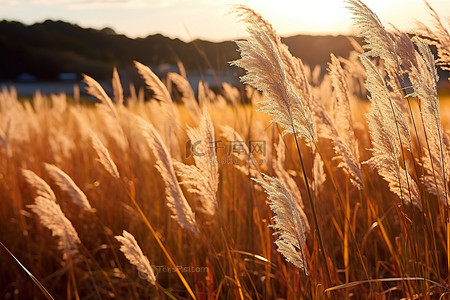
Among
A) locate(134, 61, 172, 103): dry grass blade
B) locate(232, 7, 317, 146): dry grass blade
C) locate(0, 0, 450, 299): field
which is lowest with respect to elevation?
locate(0, 0, 450, 299): field

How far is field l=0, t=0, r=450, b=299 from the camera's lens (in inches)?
55.6

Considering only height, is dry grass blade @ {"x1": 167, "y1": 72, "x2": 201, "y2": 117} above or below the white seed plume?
above

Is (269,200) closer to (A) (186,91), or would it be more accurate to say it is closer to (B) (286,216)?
(A) (186,91)

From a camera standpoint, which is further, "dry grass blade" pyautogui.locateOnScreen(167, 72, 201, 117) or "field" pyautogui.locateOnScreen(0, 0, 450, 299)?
"dry grass blade" pyautogui.locateOnScreen(167, 72, 201, 117)

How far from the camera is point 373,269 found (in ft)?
7.90

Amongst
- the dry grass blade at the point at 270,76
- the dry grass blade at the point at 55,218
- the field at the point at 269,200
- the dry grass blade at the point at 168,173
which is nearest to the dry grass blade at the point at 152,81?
the field at the point at 269,200

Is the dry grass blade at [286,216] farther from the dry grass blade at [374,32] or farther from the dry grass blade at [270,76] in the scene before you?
the dry grass blade at [374,32]

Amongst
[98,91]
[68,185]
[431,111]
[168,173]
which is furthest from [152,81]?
[431,111]

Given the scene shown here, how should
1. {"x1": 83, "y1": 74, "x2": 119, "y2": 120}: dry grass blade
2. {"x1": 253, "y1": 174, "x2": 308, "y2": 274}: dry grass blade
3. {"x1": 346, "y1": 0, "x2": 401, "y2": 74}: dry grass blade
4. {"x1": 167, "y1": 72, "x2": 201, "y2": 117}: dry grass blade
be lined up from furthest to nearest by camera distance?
{"x1": 167, "y1": 72, "x2": 201, "y2": 117}: dry grass blade < {"x1": 83, "y1": 74, "x2": 119, "y2": 120}: dry grass blade < {"x1": 346, "y1": 0, "x2": 401, "y2": 74}: dry grass blade < {"x1": 253, "y1": 174, "x2": 308, "y2": 274}: dry grass blade

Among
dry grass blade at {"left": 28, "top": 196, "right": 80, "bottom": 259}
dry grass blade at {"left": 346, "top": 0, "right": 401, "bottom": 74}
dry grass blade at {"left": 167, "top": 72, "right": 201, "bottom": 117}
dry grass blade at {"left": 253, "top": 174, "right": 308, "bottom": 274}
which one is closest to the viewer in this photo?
dry grass blade at {"left": 253, "top": 174, "right": 308, "bottom": 274}

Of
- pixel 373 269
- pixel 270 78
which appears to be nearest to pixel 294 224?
pixel 270 78

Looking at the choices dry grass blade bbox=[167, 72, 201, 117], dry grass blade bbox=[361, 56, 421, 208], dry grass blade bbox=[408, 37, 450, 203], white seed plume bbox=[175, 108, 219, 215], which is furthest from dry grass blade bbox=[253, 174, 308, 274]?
dry grass blade bbox=[167, 72, 201, 117]

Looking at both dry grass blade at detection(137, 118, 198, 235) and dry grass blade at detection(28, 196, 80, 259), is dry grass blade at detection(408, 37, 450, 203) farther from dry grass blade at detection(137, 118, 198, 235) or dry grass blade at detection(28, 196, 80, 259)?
dry grass blade at detection(28, 196, 80, 259)

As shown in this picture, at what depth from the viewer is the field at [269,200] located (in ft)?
4.63
